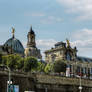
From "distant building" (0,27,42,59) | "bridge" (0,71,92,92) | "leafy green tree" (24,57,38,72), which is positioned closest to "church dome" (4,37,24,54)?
"distant building" (0,27,42,59)

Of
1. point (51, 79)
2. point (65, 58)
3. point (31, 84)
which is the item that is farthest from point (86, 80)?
point (65, 58)

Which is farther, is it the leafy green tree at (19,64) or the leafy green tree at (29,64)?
the leafy green tree at (19,64)

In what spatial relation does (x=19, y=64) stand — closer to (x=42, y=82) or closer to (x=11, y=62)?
(x=11, y=62)

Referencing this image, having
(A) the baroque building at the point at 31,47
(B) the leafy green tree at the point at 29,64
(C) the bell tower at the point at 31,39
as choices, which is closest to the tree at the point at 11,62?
(B) the leafy green tree at the point at 29,64

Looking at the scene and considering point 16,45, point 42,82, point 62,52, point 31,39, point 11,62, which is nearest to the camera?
point 42,82

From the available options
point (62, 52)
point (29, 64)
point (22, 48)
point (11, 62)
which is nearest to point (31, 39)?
point (22, 48)

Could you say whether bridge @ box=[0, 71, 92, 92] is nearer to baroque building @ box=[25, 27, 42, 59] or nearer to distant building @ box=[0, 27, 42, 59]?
distant building @ box=[0, 27, 42, 59]

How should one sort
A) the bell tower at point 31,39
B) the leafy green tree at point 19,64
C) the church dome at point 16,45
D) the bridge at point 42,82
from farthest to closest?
the church dome at point 16,45
the bell tower at point 31,39
the leafy green tree at point 19,64
the bridge at point 42,82

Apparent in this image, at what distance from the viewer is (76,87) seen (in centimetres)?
9494

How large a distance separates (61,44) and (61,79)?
188ft

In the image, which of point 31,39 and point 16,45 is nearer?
point 31,39

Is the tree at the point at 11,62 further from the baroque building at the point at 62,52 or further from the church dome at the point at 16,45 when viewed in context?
the church dome at the point at 16,45

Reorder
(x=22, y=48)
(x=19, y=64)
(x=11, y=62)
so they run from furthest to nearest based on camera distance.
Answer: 1. (x=22, y=48)
2. (x=19, y=64)
3. (x=11, y=62)

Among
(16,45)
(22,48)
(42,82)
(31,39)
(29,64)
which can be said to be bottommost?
(42,82)
